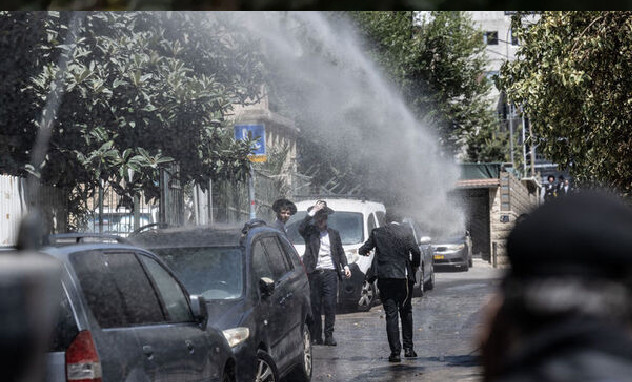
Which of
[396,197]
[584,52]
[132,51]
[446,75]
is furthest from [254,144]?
[446,75]

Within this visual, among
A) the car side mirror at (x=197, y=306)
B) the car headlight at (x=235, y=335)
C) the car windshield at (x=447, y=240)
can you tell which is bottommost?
the car windshield at (x=447, y=240)

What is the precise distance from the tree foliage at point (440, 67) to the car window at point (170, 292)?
1126 inches

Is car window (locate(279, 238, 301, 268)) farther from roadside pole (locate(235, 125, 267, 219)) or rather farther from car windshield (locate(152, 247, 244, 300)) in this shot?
roadside pole (locate(235, 125, 267, 219))

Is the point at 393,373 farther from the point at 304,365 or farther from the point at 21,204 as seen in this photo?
the point at 21,204

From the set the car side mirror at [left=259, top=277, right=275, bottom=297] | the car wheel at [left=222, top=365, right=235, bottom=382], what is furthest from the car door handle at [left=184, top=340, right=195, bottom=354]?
the car side mirror at [left=259, top=277, right=275, bottom=297]

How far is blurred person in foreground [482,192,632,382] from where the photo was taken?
103 cm

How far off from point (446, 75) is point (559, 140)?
2868 centimetres

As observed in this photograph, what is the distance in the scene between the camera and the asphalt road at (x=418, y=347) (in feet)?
36.0

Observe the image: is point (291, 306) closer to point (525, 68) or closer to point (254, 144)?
point (525, 68)

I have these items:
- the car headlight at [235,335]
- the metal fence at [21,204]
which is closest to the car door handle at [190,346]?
the car headlight at [235,335]

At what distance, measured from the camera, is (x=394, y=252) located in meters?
10.9

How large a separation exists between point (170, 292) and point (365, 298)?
1164 centimetres

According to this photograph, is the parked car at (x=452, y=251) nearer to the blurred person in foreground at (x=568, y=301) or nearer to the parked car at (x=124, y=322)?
the parked car at (x=124, y=322)

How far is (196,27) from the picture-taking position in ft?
55.3
